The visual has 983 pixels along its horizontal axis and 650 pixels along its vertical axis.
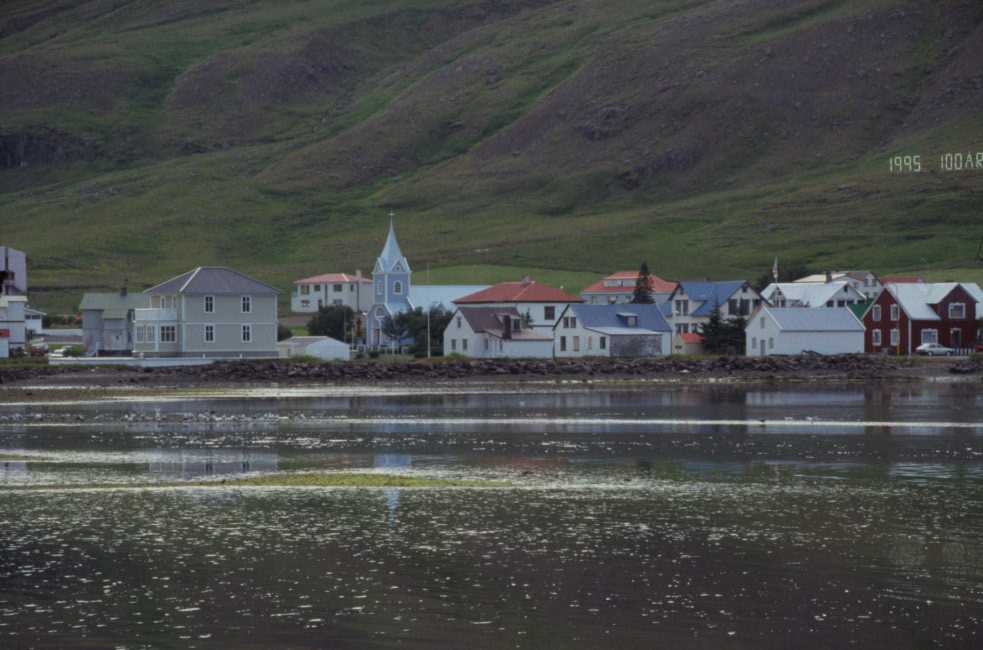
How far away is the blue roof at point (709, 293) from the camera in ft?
402

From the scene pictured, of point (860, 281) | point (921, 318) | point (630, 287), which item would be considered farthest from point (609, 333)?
point (630, 287)

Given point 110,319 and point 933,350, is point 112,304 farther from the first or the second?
point 933,350

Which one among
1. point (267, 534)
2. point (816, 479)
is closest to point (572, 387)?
point (816, 479)

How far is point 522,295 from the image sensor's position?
125625 millimetres

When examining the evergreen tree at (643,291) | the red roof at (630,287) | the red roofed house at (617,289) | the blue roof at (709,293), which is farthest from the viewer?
the red roofed house at (617,289)

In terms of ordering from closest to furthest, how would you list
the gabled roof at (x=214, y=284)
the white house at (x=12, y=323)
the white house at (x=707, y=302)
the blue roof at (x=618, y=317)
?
the white house at (x=12, y=323), the gabled roof at (x=214, y=284), the blue roof at (x=618, y=317), the white house at (x=707, y=302)

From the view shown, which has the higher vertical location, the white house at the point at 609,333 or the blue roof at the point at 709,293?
the blue roof at the point at 709,293

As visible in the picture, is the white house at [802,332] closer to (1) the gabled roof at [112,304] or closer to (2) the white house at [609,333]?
(2) the white house at [609,333]

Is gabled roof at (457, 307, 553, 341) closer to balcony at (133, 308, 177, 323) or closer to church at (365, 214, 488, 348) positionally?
balcony at (133, 308, 177, 323)

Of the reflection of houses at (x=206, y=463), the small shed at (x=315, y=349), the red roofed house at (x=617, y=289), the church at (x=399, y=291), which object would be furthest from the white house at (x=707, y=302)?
the reflection of houses at (x=206, y=463)

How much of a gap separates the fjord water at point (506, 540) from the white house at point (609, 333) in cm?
5632

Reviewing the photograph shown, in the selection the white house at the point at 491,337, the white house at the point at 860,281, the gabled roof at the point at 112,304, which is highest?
the white house at the point at 860,281

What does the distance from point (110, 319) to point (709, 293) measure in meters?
46.7

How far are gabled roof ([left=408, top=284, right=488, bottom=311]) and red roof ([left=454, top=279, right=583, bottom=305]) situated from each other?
10.3 metres
